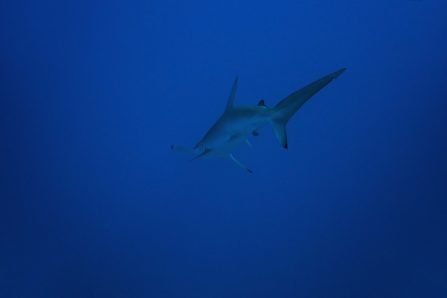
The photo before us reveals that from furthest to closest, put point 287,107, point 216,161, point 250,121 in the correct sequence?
point 216,161, point 250,121, point 287,107

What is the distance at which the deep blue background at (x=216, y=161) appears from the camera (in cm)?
572

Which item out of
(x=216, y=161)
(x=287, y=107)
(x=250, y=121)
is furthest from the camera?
(x=216, y=161)

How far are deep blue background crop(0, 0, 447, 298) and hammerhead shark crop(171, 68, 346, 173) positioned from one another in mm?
3264

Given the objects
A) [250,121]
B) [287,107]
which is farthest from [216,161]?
[287,107]

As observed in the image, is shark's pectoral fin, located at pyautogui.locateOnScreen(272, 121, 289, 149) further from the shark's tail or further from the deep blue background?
the deep blue background

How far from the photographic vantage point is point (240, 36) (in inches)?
235

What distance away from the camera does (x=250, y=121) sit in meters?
2.52

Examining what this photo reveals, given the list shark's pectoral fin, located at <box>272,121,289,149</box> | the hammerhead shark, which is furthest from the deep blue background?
shark's pectoral fin, located at <box>272,121,289,149</box>

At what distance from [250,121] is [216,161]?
4.07 meters

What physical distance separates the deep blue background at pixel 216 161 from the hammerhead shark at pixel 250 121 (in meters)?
3.26

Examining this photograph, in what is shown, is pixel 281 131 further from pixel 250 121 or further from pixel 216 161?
pixel 216 161

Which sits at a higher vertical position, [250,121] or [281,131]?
[250,121]

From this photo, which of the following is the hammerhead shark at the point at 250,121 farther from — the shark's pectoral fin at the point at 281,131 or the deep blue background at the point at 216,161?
→ the deep blue background at the point at 216,161

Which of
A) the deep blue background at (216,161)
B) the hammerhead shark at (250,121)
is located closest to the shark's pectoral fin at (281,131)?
the hammerhead shark at (250,121)
